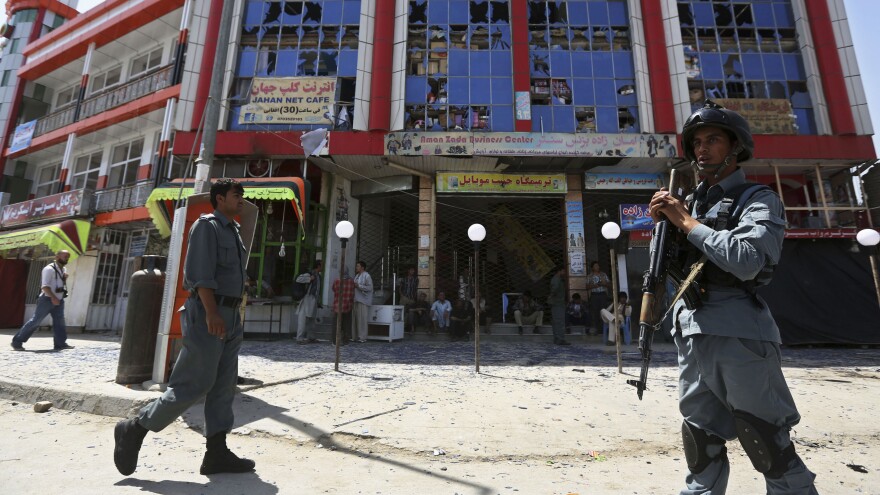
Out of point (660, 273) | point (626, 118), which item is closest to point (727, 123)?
point (660, 273)

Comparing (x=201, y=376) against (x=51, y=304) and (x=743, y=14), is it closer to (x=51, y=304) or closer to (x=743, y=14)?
(x=51, y=304)

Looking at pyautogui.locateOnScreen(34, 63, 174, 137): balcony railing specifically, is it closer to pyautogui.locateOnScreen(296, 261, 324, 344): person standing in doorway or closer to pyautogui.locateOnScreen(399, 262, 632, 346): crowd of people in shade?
pyautogui.locateOnScreen(296, 261, 324, 344): person standing in doorway

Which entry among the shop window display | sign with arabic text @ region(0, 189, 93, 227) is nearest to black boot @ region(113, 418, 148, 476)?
the shop window display

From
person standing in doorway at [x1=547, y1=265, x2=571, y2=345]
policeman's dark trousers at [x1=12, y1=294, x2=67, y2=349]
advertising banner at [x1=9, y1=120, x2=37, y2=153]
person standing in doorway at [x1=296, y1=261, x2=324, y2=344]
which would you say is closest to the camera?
policeman's dark trousers at [x1=12, y1=294, x2=67, y2=349]

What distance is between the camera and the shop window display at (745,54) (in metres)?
12.0

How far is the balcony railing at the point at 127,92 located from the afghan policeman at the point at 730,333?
52.8 ft

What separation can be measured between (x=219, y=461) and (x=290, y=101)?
38.1 feet

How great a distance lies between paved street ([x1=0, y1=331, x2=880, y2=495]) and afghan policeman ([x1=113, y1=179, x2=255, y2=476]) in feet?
0.51

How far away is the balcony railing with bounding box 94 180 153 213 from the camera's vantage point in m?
12.8

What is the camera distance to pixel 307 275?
9.63m

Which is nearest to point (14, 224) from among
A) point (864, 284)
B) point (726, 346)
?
point (726, 346)

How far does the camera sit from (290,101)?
1198cm

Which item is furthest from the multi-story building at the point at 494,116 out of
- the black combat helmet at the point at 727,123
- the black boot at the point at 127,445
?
the black combat helmet at the point at 727,123

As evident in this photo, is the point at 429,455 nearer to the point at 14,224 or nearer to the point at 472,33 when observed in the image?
the point at 472,33
